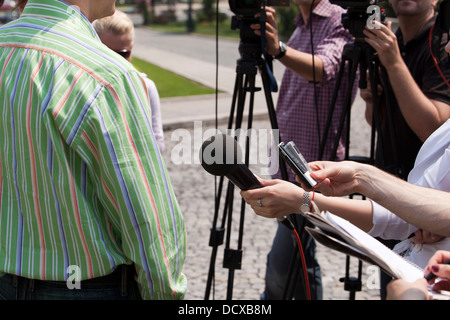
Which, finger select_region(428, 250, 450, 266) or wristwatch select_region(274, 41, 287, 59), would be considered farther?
wristwatch select_region(274, 41, 287, 59)

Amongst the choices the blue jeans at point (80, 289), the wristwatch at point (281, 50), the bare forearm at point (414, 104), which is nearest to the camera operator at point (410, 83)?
the bare forearm at point (414, 104)

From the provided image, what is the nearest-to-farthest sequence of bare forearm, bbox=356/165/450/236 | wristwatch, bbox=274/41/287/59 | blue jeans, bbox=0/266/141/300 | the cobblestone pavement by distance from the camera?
blue jeans, bbox=0/266/141/300, bare forearm, bbox=356/165/450/236, wristwatch, bbox=274/41/287/59, the cobblestone pavement

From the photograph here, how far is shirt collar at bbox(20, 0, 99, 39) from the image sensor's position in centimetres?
154

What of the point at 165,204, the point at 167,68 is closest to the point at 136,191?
the point at 165,204

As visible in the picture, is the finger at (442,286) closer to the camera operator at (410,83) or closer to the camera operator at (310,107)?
the camera operator at (410,83)

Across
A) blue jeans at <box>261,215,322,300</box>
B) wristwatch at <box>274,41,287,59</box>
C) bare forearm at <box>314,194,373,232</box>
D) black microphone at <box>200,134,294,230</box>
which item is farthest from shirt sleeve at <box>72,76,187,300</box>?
blue jeans at <box>261,215,322,300</box>

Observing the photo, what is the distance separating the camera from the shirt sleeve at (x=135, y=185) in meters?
1.41

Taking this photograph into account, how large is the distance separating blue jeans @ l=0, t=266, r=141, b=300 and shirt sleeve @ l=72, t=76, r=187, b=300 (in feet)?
0.14

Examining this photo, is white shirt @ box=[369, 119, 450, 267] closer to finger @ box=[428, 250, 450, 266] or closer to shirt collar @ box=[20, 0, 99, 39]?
finger @ box=[428, 250, 450, 266]

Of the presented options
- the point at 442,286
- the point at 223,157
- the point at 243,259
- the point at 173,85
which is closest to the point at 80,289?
the point at 223,157

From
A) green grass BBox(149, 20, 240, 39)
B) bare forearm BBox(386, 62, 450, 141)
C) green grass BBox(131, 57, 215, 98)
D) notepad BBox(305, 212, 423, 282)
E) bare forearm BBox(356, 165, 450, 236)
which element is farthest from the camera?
green grass BBox(149, 20, 240, 39)

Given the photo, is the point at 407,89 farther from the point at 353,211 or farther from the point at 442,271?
the point at 442,271

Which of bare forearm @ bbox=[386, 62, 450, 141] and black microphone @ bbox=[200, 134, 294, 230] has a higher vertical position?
black microphone @ bbox=[200, 134, 294, 230]

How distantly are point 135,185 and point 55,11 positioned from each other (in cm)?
47
